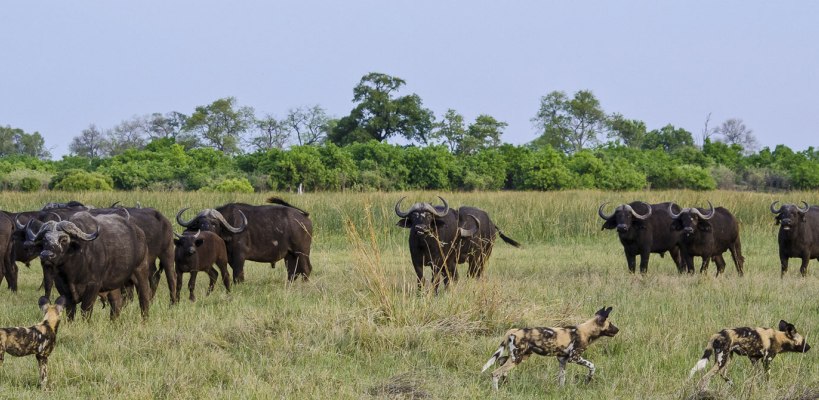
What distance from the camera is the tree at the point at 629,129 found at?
64312mm

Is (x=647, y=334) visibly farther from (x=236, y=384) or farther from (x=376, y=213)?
(x=376, y=213)

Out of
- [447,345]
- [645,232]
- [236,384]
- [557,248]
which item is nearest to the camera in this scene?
[236,384]

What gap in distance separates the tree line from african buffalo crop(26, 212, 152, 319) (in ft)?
70.6

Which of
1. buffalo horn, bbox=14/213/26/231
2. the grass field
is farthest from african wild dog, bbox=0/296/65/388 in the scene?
buffalo horn, bbox=14/213/26/231

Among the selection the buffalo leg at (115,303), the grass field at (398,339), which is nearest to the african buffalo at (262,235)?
the grass field at (398,339)

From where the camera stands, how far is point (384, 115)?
171 feet

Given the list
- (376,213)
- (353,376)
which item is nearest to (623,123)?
(376,213)

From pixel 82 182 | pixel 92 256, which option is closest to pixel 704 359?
pixel 92 256

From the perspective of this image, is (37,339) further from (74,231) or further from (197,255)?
(197,255)

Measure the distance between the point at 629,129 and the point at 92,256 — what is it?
195 feet

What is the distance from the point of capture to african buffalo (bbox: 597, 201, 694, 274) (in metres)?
14.2

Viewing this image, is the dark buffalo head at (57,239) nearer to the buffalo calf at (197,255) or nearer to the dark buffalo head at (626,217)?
the buffalo calf at (197,255)

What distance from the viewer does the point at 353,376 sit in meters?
6.72

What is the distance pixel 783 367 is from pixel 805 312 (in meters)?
3.20
